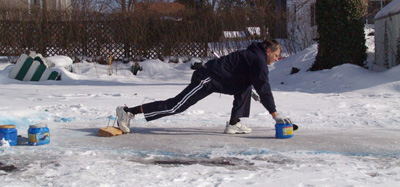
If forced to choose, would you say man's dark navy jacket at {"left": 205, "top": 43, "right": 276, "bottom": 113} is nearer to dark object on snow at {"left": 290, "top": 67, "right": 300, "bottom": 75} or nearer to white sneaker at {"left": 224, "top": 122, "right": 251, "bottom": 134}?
white sneaker at {"left": 224, "top": 122, "right": 251, "bottom": 134}

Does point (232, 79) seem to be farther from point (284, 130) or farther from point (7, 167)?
point (7, 167)

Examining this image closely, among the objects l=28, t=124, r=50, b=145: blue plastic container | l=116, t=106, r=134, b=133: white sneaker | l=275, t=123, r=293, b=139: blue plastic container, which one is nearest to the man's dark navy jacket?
l=275, t=123, r=293, b=139: blue plastic container

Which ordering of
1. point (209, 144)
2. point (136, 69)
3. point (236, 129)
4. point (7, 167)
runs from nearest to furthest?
point (7, 167) → point (209, 144) → point (236, 129) → point (136, 69)

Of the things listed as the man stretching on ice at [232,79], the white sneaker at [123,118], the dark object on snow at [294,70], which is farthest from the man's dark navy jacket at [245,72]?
the dark object on snow at [294,70]

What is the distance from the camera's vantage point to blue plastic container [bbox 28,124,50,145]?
514cm

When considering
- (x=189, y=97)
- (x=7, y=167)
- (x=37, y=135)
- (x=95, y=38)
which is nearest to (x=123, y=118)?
(x=189, y=97)

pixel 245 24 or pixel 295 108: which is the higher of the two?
pixel 245 24

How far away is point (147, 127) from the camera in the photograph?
659 centimetres

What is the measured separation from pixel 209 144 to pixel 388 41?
859 centimetres

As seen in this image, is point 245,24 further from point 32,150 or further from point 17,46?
point 32,150

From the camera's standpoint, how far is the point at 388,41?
12.2 m

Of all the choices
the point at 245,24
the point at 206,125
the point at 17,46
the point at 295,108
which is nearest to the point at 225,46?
the point at 245,24

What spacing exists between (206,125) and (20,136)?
98.0 inches

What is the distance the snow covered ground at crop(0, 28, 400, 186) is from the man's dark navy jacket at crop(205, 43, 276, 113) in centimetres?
58
